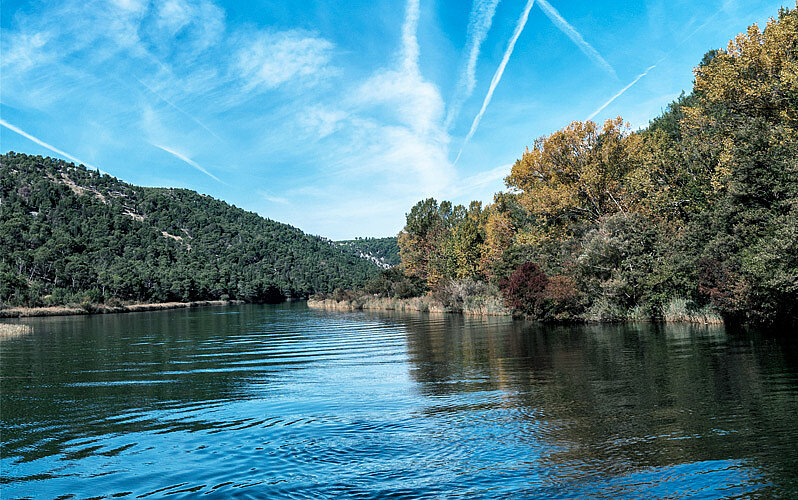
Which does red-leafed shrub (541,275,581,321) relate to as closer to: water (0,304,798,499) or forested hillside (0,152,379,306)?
water (0,304,798,499)

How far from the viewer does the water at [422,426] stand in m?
7.80

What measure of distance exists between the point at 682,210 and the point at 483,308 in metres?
24.0

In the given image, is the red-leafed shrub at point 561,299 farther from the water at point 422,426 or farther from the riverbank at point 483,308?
the water at point 422,426

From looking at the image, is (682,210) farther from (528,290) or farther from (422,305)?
(422,305)

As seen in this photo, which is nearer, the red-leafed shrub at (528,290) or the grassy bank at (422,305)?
the red-leafed shrub at (528,290)

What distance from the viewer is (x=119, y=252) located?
13650 cm

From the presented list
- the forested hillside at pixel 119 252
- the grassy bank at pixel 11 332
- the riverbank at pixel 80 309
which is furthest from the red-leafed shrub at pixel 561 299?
the forested hillside at pixel 119 252

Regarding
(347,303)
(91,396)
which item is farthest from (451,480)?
(347,303)

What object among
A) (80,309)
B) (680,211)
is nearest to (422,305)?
(680,211)

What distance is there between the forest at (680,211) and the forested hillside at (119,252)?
81001mm

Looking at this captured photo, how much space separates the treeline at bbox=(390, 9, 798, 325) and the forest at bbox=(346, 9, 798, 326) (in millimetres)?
86

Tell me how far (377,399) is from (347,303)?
7801cm

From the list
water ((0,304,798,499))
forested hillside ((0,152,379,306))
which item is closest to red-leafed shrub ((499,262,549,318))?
water ((0,304,798,499))

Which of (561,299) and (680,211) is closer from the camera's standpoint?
(680,211)
